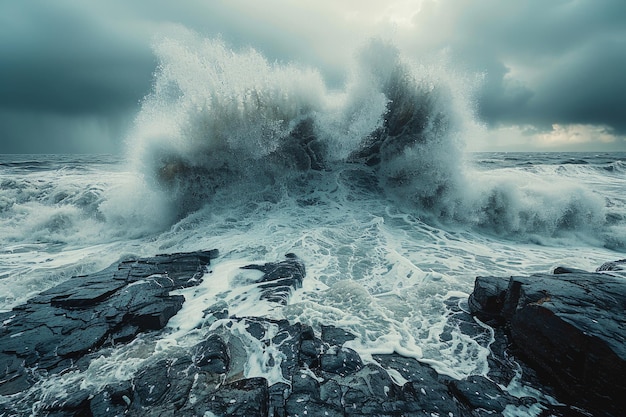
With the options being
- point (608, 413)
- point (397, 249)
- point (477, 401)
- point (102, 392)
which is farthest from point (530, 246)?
point (102, 392)

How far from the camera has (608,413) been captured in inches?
107

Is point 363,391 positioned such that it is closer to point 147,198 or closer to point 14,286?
point 14,286

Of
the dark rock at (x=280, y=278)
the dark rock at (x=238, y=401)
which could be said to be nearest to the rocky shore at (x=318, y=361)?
the dark rock at (x=238, y=401)

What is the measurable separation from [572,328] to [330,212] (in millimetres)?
7477

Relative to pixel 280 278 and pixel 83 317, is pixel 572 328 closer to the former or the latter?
pixel 280 278

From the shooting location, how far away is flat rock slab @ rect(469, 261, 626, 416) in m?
2.77

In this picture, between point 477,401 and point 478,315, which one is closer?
point 477,401

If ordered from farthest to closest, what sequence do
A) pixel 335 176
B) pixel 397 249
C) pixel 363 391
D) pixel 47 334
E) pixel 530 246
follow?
1. pixel 335 176
2. pixel 530 246
3. pixel 397 249
4. pixel 47 334
5. pixel 363 391

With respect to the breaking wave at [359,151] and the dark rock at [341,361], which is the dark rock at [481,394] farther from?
the breaking wave at [359,151]

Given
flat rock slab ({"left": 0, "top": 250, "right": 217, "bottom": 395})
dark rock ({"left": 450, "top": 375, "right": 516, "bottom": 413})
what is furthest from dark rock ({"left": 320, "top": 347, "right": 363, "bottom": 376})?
flat rock slab ({"left": 0, "top": 250, "right": 217, "bottom": 395})

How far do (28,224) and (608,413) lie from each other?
14403mm

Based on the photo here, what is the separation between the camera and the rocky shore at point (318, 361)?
2777 mm

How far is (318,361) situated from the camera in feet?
11.2

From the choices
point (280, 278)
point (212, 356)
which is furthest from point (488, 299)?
point (212, 356)
